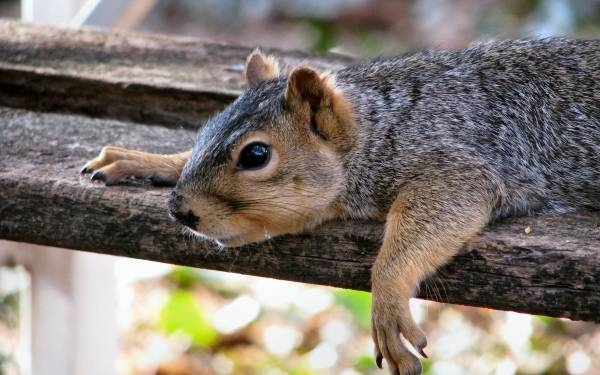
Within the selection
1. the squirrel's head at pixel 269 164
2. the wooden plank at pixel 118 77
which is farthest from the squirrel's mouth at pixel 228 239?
the wooden plank at pixel 118 77

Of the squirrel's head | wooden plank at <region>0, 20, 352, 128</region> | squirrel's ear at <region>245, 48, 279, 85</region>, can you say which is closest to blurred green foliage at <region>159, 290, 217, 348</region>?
wooden plank at <region>0, 20, 352, 128</region>

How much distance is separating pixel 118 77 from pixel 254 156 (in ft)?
2.53

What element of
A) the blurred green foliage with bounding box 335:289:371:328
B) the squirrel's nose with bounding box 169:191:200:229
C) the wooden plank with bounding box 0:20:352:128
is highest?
the squirrel's nose with bounding box 169:191:200:229

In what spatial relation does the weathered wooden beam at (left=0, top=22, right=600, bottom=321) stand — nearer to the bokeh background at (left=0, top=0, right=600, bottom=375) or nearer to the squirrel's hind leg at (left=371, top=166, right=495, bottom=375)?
the squirrel's hind leg at (left=371, top=166, right=495, bottom=375)

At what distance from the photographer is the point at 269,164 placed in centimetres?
180

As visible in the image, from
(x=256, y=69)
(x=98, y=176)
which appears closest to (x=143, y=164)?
(x=98, y=176)

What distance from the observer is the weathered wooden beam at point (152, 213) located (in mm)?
1629

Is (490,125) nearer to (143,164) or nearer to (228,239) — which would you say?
(228,239)

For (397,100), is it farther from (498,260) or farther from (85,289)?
(85,289)

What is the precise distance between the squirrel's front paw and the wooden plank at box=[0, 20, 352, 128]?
2.70 ft

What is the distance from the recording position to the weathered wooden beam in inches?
64.1

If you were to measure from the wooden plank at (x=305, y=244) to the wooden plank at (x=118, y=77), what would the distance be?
32 cm

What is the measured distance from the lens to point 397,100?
2.00 meters

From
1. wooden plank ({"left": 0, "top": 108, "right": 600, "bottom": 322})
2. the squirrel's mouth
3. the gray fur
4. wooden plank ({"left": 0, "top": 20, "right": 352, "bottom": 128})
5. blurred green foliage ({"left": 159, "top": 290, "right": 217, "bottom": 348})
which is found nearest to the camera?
wooden plank ({"left": 0, "top": 108, "right": 600, "bottom": 322})
